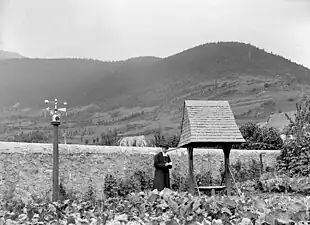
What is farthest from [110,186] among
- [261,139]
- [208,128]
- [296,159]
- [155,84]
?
[155,84]

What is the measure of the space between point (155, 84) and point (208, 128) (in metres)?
56.7

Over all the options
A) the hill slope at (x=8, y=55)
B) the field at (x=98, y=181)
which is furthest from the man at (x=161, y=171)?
the hill slope at (x=8, y=55)

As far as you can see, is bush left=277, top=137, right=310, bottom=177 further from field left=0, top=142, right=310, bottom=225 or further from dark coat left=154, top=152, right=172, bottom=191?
dark coat left=154, top=152, right=172, bottom=191

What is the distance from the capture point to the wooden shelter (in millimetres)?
12789

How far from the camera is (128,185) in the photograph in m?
14.7

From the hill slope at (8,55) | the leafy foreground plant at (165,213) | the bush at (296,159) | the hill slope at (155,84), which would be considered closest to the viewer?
the leafy foreground plant at (165,213)

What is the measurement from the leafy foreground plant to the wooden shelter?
6901mm

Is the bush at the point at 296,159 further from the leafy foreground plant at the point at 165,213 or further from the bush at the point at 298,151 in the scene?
the leafy foreground plant at the point at 165,213

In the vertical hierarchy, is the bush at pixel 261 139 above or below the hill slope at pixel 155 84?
below

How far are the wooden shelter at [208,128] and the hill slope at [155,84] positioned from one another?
31651mm

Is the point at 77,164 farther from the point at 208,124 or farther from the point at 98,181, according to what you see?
the point at 208,124

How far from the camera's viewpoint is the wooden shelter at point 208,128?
42.0 feet

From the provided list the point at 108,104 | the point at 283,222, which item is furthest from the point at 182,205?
the point at 108,104

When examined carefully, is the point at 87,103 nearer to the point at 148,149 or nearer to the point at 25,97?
the point at 25,97
